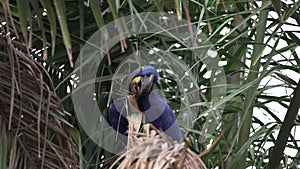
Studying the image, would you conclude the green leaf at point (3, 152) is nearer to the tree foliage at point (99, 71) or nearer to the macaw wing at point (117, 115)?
the tree foliage at point (99, 71)

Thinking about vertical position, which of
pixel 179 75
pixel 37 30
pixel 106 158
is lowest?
pixel 106 158

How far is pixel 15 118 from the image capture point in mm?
737

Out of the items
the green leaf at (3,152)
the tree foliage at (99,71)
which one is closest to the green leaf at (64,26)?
the tree foliage at (99,71)

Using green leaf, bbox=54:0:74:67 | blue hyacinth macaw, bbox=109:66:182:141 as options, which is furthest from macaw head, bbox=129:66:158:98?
green leaf, bbox=54:0:74:67

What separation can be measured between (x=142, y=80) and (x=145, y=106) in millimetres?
52

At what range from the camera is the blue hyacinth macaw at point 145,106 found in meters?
0.95

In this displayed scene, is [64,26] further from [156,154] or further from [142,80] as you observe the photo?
[142,80]

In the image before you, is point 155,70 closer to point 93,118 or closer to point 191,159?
point 93,118

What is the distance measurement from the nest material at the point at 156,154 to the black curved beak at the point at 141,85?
56 centimetres

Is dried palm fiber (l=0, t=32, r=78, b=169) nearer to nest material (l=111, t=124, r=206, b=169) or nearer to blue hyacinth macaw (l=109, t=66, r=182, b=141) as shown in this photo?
blue hyacinth macaw (l=109, t=66, r=182, b=141)

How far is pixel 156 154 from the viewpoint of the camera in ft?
1.22

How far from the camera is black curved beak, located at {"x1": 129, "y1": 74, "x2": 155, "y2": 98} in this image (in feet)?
3.16

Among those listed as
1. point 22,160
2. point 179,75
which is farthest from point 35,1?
point 179,75

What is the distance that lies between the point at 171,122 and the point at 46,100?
0.39 m
